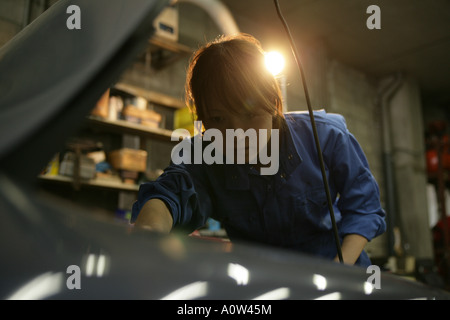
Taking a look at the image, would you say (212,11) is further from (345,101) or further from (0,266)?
(0,266)

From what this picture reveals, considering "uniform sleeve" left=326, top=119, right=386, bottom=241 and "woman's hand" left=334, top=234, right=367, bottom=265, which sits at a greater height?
"uniform sleeve" left=326, top=119, right=386, bottom=241

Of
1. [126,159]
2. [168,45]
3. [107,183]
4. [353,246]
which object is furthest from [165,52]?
[353,246]

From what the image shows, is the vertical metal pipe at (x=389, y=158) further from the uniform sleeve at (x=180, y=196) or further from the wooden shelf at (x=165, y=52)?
the uniform sleeve at (x=180, y=196)

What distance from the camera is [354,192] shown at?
736mm

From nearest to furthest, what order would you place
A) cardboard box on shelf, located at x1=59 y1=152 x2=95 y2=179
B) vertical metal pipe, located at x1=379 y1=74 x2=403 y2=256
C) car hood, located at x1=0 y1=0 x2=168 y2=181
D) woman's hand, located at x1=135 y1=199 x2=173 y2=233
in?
car hood, located at x1=0 y1=0 x2=168 y2=181 < woman's hand, located at x1=135 y1=199 x2=173 y2=233 < cardboard box on shelf, located at x1=59 y1=152 x2=95 y2=179 < vertical metal pipe, located at x1=379 y1=74 x2=403 y2=256

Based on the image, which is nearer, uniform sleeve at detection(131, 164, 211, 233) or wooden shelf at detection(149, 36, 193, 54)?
uniform sleeve at detection(131, 164, 211, 233)

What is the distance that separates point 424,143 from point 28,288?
21.3ft

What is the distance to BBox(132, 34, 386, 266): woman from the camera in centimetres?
68

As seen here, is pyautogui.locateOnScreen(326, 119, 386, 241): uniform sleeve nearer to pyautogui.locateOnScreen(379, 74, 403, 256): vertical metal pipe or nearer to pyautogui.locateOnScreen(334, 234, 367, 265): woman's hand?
pyautogui.locateOnScreen(334, 234, 367, 265): woman's hand

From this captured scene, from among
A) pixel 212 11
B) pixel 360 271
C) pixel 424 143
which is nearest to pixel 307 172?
pixel 360 271

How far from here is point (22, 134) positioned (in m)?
0.24

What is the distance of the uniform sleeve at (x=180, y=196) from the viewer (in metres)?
0.64

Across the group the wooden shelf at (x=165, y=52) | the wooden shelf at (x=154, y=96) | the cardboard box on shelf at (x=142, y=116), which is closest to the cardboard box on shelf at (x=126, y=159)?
the cardboard box on shelf at (x=142, y=116)

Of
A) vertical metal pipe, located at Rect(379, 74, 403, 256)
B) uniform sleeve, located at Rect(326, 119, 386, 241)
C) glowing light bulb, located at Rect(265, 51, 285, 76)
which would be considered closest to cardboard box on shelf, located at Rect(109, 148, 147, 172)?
glowing light bulb, located at Rect(265, 51, 285, 76)
